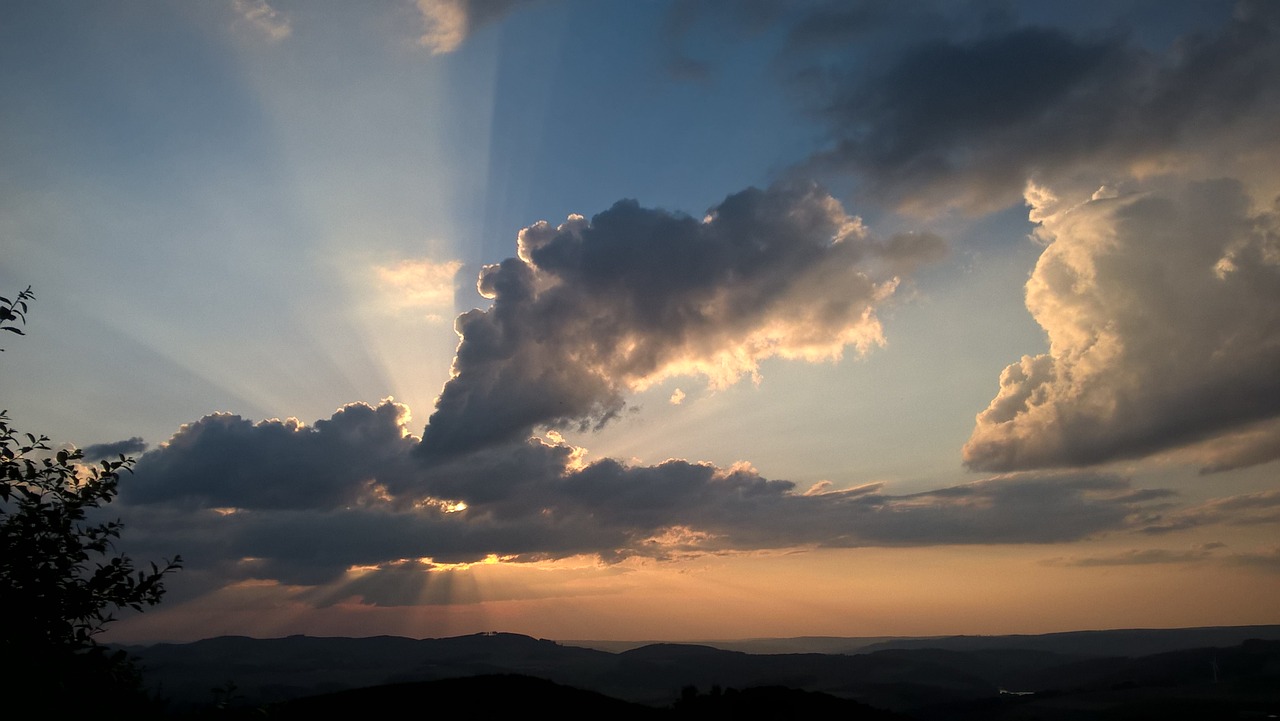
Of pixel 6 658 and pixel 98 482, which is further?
pixel 98 482

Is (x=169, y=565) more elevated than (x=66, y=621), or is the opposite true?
(x=169, y=565)

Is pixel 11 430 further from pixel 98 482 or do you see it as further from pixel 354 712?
pixel 354 712

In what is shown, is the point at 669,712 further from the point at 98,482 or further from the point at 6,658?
the point at 6,658

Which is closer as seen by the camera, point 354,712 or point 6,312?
point 6,312

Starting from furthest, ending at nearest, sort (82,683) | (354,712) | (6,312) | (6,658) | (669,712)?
(669,712)
(354,712)
(6,312)
(82,683)
(6,658)

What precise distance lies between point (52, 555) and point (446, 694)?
48.7 m

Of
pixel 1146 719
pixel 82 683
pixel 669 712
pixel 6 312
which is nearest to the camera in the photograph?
pixel 82 683

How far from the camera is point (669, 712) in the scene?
60125 mm

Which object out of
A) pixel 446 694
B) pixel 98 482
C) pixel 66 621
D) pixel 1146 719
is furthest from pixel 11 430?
pixel 1146 719

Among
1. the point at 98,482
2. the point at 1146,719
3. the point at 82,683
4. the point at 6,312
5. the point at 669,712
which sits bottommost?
the point at 1146,719

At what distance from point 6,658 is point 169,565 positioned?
7.26 meters

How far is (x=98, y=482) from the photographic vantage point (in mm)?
18828

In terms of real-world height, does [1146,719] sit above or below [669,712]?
below

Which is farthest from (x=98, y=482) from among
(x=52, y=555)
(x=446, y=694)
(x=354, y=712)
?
(x=446, y=694)
